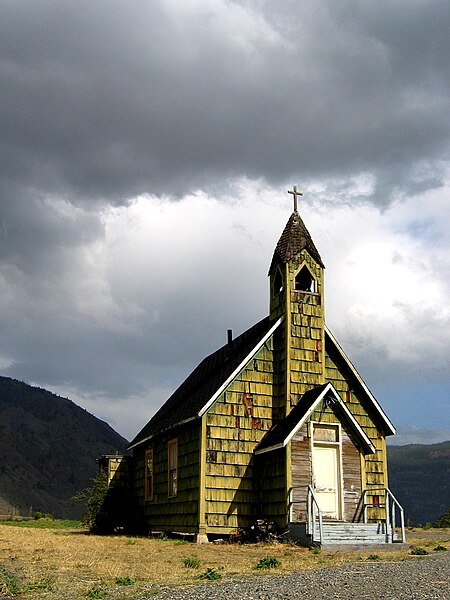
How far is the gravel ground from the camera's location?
10734mm

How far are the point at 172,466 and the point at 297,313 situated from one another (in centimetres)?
707

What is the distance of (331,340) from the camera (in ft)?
85.1

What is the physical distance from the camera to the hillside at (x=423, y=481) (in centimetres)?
10159

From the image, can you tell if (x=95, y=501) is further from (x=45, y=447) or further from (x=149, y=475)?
(x=45, y=447)

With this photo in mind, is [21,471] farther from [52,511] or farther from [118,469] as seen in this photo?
[118,469]

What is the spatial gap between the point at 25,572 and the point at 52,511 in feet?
211

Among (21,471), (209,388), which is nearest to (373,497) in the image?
(209,388)

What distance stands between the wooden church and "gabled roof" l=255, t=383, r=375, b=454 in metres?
0.04

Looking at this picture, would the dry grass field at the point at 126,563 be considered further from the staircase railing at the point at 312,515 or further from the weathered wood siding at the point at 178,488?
the weathered wood siding at the point at 178,488

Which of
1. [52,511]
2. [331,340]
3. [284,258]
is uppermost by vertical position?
[284,258]

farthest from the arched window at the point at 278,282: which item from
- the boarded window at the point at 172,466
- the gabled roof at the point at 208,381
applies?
the boarded window at the point at 172,466

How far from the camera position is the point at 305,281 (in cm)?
2627

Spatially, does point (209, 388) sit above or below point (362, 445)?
above

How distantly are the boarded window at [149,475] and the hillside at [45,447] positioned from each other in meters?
37.4
